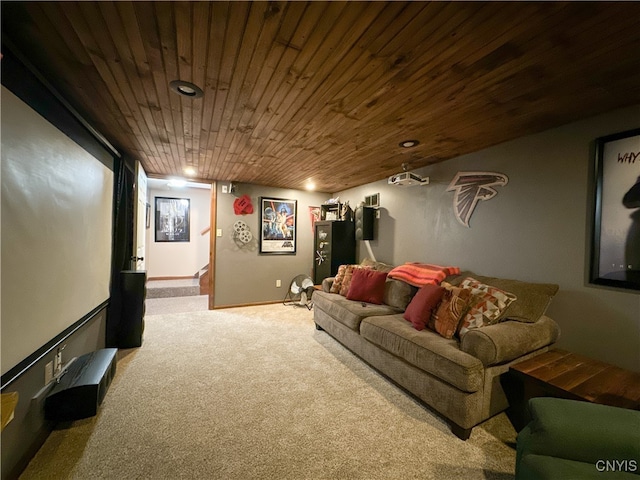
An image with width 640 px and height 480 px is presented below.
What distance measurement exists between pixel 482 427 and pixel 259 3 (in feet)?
8.80

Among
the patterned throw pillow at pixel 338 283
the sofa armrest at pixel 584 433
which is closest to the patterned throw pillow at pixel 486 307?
the sofa armrest at pixel 584 433

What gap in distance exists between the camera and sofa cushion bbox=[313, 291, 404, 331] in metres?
2.65

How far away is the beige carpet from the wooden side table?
0.84ft

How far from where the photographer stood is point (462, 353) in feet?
5.52

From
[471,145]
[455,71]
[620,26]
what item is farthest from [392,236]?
[620,26]

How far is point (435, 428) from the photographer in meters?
1.70

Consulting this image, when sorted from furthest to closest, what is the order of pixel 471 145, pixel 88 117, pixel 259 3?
pixel 471 145, pixel 88 117, pixel 259 3

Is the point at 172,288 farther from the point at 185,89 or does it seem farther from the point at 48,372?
the point at 185,89

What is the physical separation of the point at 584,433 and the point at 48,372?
279 centimetres

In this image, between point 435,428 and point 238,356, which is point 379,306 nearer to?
point 435,428

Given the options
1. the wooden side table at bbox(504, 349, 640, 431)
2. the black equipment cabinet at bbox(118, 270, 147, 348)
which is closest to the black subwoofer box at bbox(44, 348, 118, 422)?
the black equipment cabinet at bbox(118, 270, 147, 348)

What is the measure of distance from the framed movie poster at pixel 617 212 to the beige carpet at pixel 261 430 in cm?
128

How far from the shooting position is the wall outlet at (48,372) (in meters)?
1.55

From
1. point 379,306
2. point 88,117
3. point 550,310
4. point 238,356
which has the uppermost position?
point 88,117
